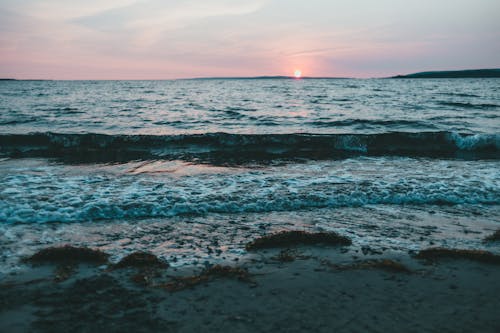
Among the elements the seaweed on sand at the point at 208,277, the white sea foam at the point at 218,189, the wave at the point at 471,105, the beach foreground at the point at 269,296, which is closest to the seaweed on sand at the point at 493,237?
the beach foreground at the point at 269,296

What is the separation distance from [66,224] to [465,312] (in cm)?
644

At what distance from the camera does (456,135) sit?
18172 mm

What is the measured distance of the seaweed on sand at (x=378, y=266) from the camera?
4.79 m

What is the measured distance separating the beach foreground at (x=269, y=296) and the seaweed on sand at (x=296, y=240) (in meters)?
0.39

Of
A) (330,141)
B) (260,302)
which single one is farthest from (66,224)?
(330,141)

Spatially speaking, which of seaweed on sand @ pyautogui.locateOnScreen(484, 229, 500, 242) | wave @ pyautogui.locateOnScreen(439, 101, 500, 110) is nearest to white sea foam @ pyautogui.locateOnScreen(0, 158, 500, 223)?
seaweed on sand @ pyautogui.locateOnScreen(484, 229, 500, 242)

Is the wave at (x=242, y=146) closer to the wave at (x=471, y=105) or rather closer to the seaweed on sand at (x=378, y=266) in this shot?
the seaweed on sand at (x=378, y=266)

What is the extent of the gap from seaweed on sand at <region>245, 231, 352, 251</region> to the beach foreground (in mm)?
386

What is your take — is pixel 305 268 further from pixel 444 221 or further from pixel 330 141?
pixel 330 141

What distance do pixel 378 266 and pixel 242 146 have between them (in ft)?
43.3

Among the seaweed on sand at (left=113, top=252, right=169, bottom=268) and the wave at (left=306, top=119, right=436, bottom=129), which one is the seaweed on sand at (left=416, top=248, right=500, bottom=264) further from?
the wave at (left=306, top=119, right=436, bottom=129)

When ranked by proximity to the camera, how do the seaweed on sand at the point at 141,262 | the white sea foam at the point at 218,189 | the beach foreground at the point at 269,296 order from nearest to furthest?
the beach foreground at the point at 269,296 < the seaweed on sand at the point at 141,262 < the white sea foam at the point at 218,189

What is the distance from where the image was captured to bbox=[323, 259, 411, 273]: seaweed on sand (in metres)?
4.79

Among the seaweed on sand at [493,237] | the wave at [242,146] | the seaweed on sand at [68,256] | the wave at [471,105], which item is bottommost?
the seaweed on sand at [493,237]
